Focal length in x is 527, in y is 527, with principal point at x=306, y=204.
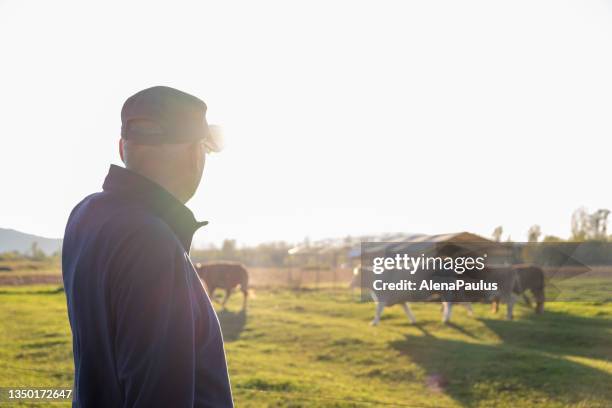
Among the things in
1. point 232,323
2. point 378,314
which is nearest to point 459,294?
point 378,314

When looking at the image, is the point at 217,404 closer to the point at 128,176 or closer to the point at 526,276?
the point at 128,176

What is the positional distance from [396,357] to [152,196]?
9.56 meters

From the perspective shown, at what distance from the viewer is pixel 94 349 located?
171 centimetres

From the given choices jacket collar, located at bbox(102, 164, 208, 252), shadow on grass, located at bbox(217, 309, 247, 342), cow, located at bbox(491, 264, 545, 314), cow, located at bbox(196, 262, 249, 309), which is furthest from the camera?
cow, located at bbox(196, 262, 249, 309)

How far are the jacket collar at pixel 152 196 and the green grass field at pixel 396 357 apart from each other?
5970 millimetres

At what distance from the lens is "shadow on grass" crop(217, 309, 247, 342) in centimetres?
1368

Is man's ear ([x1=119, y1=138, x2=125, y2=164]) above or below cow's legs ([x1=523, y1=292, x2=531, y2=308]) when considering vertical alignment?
above

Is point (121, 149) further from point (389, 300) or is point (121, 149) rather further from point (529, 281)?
point (529, 281)

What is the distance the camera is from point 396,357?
10.5 meters

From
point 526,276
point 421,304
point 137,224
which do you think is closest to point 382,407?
point 137,224

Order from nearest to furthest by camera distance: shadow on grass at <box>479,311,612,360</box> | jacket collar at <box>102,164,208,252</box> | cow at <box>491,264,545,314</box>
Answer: jacket collar at <box>102,164,208,252</box> → shadow on grass at <box>479,311,612,360</box> → cow at <box>491,264,545,314</box>

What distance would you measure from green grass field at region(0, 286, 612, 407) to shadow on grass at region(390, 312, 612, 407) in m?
0.02

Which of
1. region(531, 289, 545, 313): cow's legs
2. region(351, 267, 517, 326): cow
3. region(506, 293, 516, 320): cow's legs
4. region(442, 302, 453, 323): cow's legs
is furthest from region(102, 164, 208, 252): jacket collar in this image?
region(531, 289, 545, 313): cow's legs

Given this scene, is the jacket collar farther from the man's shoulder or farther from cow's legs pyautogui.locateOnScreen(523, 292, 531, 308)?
cow's legs pyautogui.locateOnScreen(523, 292, 531, 308)
